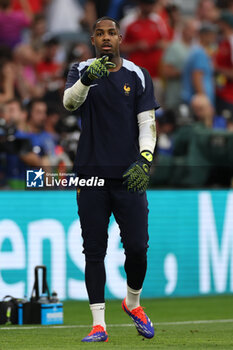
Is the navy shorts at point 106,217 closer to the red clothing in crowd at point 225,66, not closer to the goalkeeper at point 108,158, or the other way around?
the goalkeeper at point 108,158

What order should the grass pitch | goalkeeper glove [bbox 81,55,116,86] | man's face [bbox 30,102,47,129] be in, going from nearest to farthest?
goalkeeper glove [bbox 81,55,116,86], the grass pitch, man's face [bbox 30,102,47,129]

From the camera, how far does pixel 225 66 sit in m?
15.1

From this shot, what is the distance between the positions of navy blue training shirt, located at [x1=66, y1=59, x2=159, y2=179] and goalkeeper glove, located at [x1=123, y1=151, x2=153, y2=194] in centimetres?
11

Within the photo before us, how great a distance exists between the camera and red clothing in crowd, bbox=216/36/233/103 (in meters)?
14.9

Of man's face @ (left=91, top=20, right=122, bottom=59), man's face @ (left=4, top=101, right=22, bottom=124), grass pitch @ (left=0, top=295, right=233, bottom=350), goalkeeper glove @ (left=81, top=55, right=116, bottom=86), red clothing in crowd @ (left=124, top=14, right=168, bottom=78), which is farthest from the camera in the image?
red clothing in crowd @ (left=124, top=14, right=168, bottom=78)

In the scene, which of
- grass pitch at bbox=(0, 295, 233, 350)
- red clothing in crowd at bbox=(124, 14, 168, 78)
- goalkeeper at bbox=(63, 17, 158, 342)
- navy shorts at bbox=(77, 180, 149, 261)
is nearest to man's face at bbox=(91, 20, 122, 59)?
goalkeeper at bbox=(63, 17, 158, 342)

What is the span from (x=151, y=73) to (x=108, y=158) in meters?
8.45

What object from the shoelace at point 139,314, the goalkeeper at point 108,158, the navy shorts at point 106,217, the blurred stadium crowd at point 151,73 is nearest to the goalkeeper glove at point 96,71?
the goalkeeper at point 108,158

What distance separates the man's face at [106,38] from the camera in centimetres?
648

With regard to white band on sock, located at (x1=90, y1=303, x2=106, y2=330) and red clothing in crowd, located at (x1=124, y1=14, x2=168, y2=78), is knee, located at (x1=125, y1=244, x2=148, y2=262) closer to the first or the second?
white band on sock, located at (x1=90, y1=303, x2=106, y2=330)

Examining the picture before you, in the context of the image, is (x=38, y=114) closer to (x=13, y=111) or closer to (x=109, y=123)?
(x=13, y=111)

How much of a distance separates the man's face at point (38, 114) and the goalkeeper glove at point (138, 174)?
18.3 ft

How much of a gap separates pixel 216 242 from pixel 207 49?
4.60 metres

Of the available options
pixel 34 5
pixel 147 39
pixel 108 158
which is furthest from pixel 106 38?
pixel 34 5
